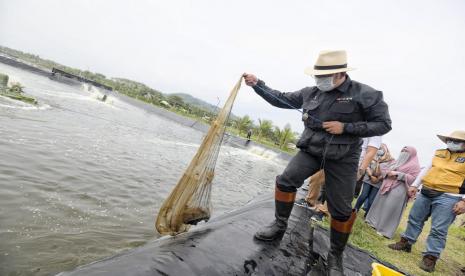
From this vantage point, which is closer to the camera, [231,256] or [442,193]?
[231,256]

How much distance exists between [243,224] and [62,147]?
20.4 feet

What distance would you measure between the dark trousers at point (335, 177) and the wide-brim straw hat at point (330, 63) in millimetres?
814

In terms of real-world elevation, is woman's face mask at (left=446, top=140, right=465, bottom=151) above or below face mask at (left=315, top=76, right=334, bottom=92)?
above

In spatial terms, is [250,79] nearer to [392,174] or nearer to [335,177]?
[335,177]

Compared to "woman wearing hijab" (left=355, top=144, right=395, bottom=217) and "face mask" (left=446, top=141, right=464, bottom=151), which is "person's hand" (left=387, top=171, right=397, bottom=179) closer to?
"woman wearing hijab" (left=355, top=144, right=395, bottom=217)

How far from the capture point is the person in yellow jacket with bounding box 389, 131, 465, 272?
431 cm

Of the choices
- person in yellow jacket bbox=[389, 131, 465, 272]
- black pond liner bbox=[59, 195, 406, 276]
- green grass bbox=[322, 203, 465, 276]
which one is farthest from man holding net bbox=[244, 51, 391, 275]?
person in yellow jacket bbox=[389, 131, 465, 272]

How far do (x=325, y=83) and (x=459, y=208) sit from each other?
310 centimetres

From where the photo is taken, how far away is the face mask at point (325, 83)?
9.52ft

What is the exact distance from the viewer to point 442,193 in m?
4.50

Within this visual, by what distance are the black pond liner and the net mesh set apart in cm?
13

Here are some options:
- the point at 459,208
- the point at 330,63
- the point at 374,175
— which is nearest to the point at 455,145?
the point at 459,208

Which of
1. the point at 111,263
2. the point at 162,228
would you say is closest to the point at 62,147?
the point at 162,228

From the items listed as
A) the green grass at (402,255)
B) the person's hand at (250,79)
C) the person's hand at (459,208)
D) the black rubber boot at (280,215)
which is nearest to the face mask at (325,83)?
the person's hand at (250,79)
